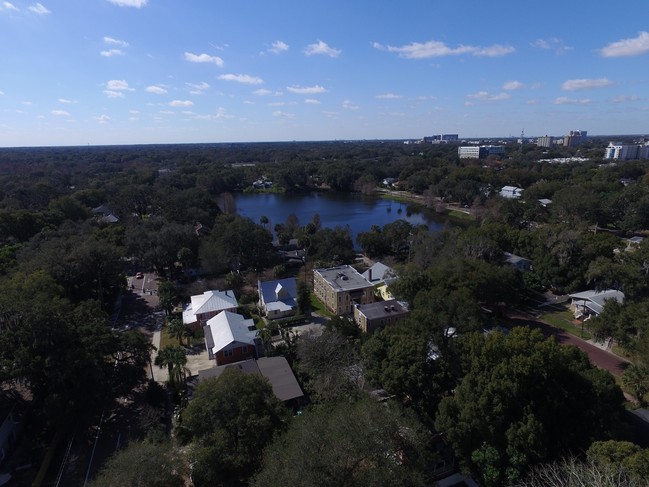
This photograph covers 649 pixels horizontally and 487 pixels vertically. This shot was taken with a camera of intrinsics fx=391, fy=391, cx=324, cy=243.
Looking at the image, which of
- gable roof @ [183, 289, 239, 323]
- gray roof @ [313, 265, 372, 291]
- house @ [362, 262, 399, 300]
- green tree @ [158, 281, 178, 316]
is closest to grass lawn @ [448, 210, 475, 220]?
house @ [362, 262, 399, 300]

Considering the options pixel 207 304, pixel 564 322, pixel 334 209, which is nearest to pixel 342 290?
pixel 207 304

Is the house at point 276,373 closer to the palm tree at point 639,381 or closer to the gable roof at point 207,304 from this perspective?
the gable roof at point 207,304

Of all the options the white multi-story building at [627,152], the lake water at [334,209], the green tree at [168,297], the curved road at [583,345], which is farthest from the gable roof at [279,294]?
the white multi-story building at [627,152]

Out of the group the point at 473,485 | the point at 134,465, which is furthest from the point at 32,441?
Result: the point at 473,485

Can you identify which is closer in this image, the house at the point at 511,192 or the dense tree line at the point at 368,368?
the dense tree line at the point at 368,368

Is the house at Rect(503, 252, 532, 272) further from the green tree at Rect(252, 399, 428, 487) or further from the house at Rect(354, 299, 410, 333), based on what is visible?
the green tree at Rect(252, 399, 428, 487)

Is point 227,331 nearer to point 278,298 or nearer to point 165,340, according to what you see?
point 165,340

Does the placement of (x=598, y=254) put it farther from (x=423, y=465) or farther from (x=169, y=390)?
(x=169, y=390)
